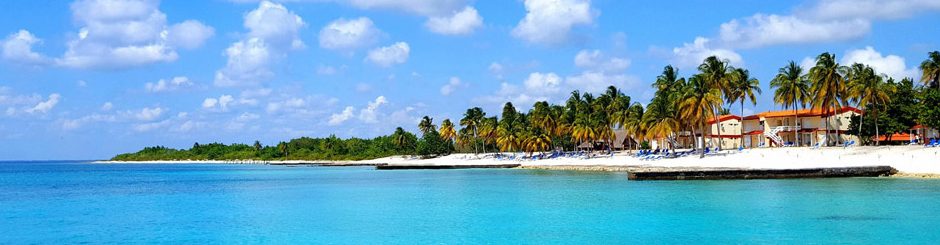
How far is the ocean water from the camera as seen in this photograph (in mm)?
23234

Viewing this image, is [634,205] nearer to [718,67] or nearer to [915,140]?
[718,67]

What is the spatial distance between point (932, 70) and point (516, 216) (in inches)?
2320

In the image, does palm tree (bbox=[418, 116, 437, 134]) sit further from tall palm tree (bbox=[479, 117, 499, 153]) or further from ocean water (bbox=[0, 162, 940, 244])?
ocean water (bbox=[0, 162, 940, 244])

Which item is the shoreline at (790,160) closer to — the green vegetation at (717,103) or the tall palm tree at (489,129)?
the green vegetation at (717,103)

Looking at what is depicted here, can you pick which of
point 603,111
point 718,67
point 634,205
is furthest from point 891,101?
point 634,205

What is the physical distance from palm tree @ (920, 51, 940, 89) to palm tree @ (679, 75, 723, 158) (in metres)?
20.4

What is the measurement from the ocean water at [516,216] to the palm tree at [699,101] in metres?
21.8

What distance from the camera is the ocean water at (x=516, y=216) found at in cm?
2323

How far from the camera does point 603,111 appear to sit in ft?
301

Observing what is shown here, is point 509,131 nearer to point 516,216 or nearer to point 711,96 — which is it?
point 711,96

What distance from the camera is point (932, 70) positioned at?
73125 mm

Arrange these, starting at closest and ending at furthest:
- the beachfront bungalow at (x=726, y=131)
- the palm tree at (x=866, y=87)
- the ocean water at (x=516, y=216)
A: the ocean water at (x=516, y=216) → the palm tree at (x=866, y=87) → the beachfront bungalow at (x=726, y=131)

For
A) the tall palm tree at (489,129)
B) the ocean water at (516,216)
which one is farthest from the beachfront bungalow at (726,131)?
the ocean water at (516,216)

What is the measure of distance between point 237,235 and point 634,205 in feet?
49.4
